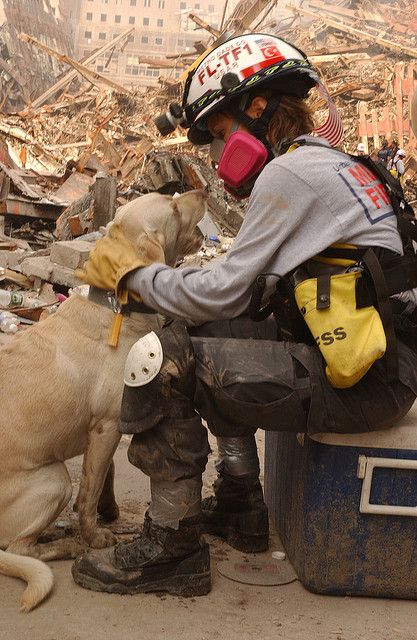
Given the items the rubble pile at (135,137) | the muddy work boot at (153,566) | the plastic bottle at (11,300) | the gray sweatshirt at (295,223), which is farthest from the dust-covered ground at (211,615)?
the rubble pile at (135,137)

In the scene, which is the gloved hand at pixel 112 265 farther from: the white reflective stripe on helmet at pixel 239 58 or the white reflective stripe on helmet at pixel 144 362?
the white reflective stripe on helmet at pixel 239 58

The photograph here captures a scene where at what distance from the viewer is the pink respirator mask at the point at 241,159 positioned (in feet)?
8.82

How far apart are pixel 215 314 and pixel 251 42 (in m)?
1.12

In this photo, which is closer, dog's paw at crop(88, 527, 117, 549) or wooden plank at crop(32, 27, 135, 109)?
dog's paw at crop(88, 527, 117, 549)

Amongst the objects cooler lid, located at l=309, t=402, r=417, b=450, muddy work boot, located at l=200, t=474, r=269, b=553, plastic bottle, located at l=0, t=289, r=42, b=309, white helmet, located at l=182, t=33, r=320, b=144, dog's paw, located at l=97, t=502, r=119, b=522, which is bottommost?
plastic bottle, located at l=0, t=289, r=42, b=309

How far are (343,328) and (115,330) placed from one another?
0.91m

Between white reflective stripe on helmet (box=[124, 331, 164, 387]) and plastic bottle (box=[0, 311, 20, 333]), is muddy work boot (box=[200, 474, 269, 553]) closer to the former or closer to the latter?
white reflective stripe on helmet (box=[124, 331, 164, 387])

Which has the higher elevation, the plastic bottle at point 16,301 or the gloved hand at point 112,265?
the gloved hand at point 112,265

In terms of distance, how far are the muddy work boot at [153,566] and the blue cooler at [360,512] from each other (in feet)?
1.27

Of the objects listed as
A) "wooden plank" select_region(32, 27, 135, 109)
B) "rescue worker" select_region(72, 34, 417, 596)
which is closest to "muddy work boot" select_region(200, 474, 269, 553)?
"rescue worker" select_region(72, 34, 417, 596)

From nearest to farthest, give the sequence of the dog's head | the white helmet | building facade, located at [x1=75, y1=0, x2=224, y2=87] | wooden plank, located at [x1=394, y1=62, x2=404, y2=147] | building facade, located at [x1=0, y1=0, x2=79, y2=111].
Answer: the white helmet → the dog's head → wooden plank, located at [x1=394, y1=62, x2=404, y2=147] → building facade, located at [x1=75, y1=0, x2=224, y2=87] → building facade, located at [x1=0, y1=0, x2=79, y2=111]

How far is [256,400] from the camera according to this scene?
241 cm

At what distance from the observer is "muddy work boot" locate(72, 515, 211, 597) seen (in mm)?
2498

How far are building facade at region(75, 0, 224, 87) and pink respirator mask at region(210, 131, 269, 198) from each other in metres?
32.2
